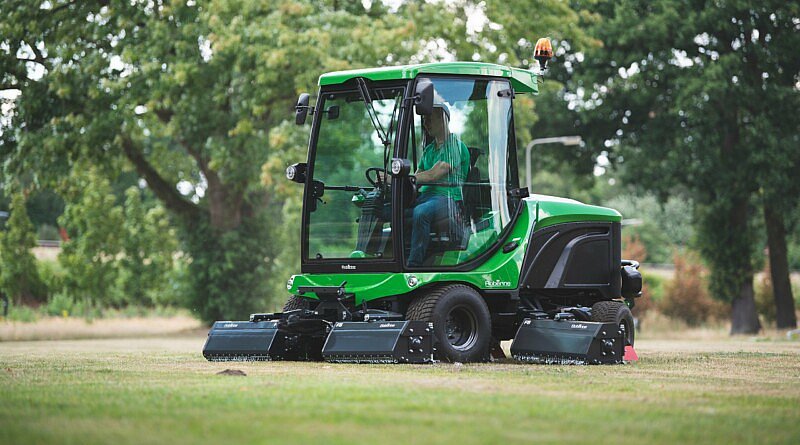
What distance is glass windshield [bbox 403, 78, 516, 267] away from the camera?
11.6 m

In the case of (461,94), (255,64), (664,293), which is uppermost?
(255,64)

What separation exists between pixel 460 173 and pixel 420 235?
2.32 feet

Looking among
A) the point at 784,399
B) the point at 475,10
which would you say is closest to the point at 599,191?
the point at 475,10

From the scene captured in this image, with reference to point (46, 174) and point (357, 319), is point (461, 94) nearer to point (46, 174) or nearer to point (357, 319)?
point (357, 319)

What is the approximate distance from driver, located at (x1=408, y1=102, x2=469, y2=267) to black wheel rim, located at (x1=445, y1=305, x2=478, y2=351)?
0.58 m

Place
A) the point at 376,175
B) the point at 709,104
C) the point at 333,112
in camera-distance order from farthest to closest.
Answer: the point at 709,104 < the point at 333,112 < the point at 376,175

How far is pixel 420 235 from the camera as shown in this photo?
11586mm

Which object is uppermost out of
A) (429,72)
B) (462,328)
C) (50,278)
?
(429,72)

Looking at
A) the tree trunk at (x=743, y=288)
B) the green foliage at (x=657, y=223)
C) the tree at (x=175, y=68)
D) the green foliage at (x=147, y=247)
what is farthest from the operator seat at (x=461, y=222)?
the green foliage at (x=657, y=223)

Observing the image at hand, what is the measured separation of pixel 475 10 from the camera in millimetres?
26172

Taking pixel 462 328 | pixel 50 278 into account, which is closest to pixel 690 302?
pixel 50 278

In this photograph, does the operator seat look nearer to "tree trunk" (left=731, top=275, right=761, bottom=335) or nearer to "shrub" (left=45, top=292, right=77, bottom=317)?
"tree trunk" (left=731, top=275, right=761, bottom=335)

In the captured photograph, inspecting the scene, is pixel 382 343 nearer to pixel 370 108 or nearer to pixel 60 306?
pixel 370 108

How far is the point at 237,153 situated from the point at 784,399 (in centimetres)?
1848
